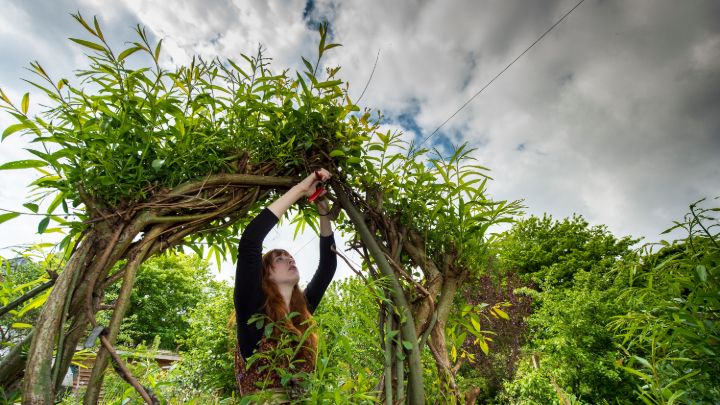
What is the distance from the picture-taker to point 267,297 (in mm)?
1440

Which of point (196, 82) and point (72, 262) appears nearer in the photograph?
point (72, 262)

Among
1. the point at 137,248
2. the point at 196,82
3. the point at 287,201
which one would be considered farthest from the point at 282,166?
the point at 137,248

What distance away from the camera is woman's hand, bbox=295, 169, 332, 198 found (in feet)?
4.23

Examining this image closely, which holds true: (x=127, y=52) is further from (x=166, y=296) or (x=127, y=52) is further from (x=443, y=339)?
(x=166, y=296)

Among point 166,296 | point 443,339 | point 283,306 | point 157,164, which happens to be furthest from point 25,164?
point 166,296

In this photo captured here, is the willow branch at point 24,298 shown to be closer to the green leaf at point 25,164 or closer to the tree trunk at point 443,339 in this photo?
the green leaf at point 25,164

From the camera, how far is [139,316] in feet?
60.8

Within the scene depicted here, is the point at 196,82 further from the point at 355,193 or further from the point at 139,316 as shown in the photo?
the point at 139,316

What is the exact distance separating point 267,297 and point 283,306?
0.08 metres

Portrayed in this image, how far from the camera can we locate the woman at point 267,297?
4.04 feet

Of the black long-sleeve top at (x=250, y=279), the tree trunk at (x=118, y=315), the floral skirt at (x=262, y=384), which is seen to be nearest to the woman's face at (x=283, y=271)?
the black long-sleeve top at (x=250, y=279)

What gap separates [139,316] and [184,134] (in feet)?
70.4

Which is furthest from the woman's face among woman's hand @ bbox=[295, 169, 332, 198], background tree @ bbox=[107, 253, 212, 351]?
background tree @ bbox=[107, 253, 212, 351]

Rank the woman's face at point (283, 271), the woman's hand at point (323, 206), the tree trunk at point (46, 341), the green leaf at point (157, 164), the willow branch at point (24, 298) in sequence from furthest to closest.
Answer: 1. the woman's face at point (283, 271)
2. the woman's hand at point (323, 206)
3. the green leaf at point (157, 164)
4. the willow branch at point (24, 298)
5. the tree trunk at point (46, 341)
